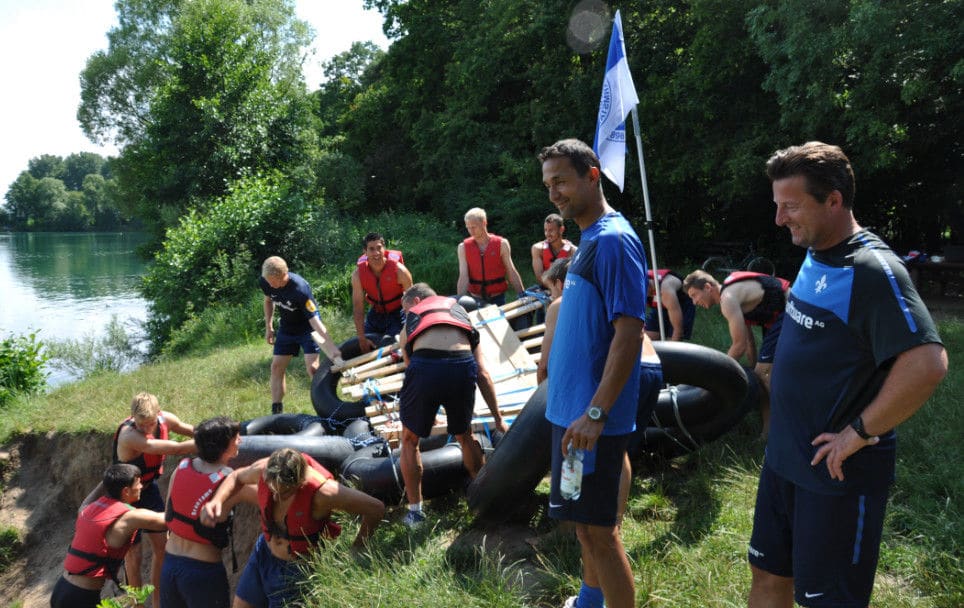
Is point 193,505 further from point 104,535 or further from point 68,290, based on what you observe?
point 68,290

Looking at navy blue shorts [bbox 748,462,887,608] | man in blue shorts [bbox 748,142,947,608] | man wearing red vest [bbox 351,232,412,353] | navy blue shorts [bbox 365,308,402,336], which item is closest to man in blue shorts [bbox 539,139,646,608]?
man in blue shorts [bbox 748,142,947,608]

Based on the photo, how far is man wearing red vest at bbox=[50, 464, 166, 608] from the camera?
4.67 metres

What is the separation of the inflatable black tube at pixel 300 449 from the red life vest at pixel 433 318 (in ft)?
4.32

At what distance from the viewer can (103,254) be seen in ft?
146

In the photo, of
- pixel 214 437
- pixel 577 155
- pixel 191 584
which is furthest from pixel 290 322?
pixel 577 155

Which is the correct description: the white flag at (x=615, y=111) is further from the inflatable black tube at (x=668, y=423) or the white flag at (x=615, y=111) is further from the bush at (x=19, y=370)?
the bush at (x=19, y=370)

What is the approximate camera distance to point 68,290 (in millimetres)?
29453

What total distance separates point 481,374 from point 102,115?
3377 cm

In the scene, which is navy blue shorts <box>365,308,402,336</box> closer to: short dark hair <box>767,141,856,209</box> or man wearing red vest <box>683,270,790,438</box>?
man wearing red vest <box>683,270,790,438</box>

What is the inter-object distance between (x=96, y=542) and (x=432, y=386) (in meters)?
2.69

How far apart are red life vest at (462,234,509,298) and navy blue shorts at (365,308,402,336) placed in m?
0.89

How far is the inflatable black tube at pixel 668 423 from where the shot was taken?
3582 millimetres

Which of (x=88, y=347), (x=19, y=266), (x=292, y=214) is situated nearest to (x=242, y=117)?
(x=292, y=214)

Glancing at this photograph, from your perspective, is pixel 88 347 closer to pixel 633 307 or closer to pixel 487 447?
pixel 487 447
